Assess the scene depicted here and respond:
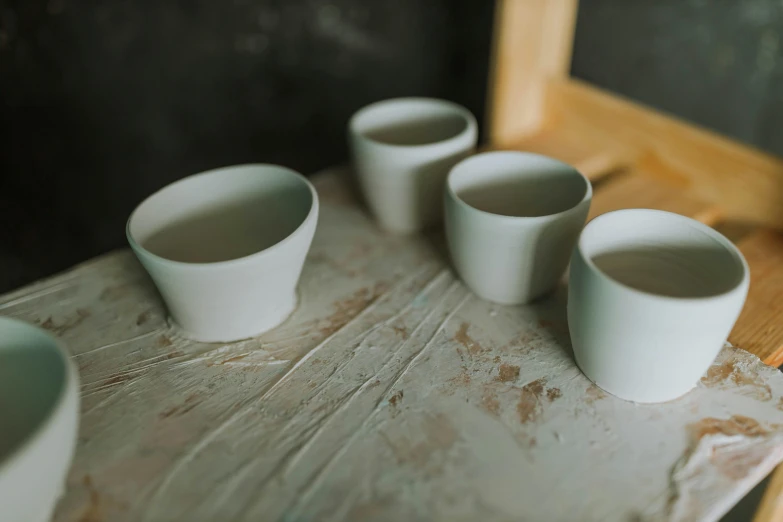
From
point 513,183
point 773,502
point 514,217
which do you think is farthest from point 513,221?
point 773,502

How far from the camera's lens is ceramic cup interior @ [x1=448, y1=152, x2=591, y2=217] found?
24.2 inches

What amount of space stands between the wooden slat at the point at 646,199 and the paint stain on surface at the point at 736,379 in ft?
0.79

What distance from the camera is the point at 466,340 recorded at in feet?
1.85

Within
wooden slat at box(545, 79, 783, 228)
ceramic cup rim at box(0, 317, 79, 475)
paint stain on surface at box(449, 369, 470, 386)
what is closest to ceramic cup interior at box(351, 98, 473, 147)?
wooden slat at box(545, 79, 783, 228)

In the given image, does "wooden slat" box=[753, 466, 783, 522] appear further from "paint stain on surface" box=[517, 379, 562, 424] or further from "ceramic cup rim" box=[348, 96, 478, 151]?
"ceramic cup rim" box=[348, 96, 478, 151]

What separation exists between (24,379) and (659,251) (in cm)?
51

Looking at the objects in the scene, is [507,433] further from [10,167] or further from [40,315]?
[10,167]

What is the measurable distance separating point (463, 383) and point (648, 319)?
6.2 inches

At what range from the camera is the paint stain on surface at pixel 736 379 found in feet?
1.65

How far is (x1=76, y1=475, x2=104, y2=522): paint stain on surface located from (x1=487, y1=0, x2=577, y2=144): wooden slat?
2.18 ft

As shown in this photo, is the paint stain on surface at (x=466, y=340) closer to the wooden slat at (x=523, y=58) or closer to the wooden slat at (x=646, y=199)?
the wooden slat at (x=646, y=199)

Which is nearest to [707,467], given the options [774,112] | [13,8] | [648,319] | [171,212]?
[648,319]

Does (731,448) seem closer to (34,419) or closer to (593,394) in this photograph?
(593,394)

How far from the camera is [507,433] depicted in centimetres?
47
